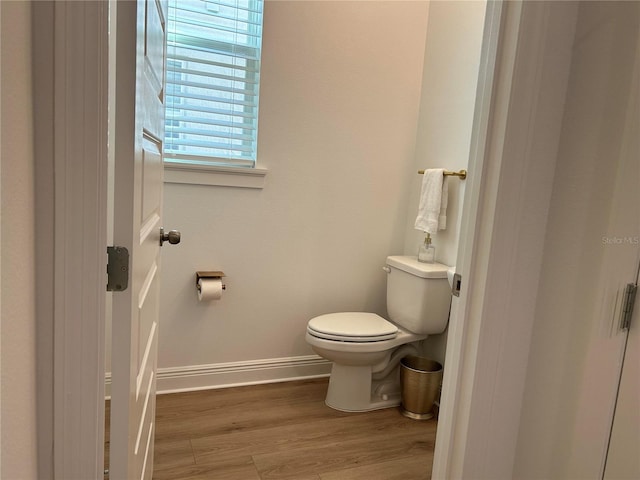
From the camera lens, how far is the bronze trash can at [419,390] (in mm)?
2262

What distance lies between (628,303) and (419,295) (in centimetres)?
133

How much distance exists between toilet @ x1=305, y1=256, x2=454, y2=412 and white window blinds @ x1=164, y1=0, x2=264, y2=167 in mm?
916

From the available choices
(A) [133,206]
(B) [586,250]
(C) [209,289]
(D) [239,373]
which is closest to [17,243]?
(A) [133,206]

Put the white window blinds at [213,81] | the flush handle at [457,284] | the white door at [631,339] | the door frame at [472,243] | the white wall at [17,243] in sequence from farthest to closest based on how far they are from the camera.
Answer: the white window blinds at [213,81] < the flush handle at [457,284] < the white door at [631,339] < the door frame at [472,243] < the white wall at [17,243]

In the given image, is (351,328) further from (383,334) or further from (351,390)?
(351,390)

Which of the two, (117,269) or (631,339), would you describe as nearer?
(117,269)

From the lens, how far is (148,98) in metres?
1.01

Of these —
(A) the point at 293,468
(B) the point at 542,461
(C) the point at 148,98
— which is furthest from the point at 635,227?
(A) the point at 293,468

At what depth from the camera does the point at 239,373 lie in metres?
2.49

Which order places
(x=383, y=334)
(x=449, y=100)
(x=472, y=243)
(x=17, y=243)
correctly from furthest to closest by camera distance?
1. (x=449, y=100)
2. (x=383, y=334)
3. (x=472, y=243)
4. (x=17, y=243)

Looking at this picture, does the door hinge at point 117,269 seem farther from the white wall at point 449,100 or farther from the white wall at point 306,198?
the white wall at point 449,100

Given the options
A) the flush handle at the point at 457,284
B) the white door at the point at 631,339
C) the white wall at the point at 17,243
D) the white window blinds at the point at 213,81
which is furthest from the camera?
the white window blinds at the point at 213,81

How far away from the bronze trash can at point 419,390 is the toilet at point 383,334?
112 mm

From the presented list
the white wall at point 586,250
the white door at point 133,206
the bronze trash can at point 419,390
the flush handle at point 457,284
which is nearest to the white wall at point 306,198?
the bronze trash can at point 419,390
